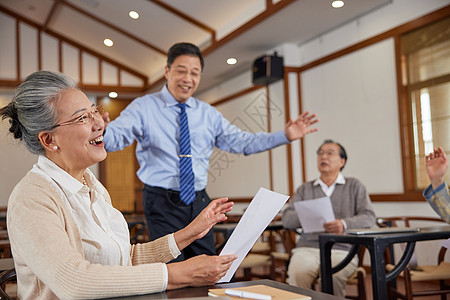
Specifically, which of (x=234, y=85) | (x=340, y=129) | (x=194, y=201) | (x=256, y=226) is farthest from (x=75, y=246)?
(x=234, y=85)

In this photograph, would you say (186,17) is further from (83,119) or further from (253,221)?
(253,221)

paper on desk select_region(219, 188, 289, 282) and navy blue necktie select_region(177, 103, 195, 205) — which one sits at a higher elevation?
navy blue necktie select_region(177, 103, 195, 205)

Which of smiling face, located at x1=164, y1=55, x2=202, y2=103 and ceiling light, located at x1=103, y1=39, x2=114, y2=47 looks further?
ceiling light, located at x1=103, y1=39, x2=114, y2=47

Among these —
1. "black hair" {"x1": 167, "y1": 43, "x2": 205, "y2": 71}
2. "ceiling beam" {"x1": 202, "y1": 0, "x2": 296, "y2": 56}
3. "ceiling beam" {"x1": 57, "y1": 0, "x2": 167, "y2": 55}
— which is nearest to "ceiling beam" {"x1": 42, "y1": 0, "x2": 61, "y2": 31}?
"ceiling beam" {"x1": 57, "y1": 0, "x2": 167, "y2": 55}

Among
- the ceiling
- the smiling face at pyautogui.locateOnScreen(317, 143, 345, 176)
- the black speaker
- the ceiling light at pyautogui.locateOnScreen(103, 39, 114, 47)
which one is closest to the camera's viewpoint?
the smiling face at pyautogui.locateOnScreen(317, 143, 345, 176)

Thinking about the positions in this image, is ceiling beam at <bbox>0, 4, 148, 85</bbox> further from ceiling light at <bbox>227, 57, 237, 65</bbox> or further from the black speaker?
the black speaker

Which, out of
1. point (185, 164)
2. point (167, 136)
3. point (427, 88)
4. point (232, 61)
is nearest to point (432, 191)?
point (185, 164)

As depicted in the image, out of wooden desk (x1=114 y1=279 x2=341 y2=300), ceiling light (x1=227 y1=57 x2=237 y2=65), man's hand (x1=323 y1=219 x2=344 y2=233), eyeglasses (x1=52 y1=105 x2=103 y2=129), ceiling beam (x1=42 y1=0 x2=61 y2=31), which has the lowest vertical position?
wooden desk (x1=114 y1=279 x2=341 y2=300)

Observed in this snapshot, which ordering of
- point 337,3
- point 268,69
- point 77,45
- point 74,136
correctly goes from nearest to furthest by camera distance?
point 74,136, point 337,3, point 268,69, point 77,45

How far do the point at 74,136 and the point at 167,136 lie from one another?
117cm

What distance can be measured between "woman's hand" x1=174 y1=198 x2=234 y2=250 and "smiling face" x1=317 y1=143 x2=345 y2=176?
91.4 inches

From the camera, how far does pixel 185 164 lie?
2.37m

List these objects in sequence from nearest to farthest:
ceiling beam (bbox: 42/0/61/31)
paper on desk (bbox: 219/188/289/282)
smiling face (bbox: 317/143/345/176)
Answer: paper on desk (bbox: 219/188/289/282)
smiling face (bbox: 317/143/345/176)
ceiling beam (bbox: 42/0/61/31)

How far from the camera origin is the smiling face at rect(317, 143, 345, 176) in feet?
11.5
